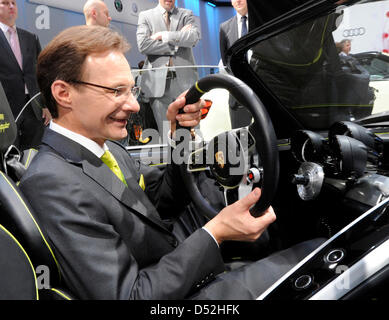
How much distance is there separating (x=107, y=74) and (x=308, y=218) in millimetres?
1011

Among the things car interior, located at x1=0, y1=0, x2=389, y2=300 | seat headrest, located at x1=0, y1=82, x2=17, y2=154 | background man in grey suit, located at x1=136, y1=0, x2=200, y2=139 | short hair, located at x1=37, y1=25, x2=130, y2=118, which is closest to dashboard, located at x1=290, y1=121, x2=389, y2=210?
car interior, located at x1=0, y1=0, x2=389, y2=300

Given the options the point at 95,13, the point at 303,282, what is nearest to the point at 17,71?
the point at 95,13

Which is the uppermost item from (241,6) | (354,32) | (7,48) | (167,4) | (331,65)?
(167,4)

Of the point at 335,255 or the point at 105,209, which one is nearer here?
the point at 335,255

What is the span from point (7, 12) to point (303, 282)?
3511 millimetres

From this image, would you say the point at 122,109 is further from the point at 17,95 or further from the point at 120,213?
the point at 17,95

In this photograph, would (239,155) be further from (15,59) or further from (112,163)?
(15,59)

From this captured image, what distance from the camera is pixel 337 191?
1.35 meters

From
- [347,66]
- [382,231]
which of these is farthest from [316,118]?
[382,231]

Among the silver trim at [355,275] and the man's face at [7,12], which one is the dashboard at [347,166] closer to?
the silver trim at [355,275]

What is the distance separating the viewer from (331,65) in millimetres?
1752

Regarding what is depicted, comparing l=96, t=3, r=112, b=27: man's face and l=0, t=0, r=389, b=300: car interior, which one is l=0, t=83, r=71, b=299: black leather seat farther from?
l=96, t=3, r=112, b=27: man's face

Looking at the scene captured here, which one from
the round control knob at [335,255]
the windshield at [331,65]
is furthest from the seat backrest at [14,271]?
the windshield at [331,65]

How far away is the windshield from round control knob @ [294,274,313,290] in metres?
1.00
